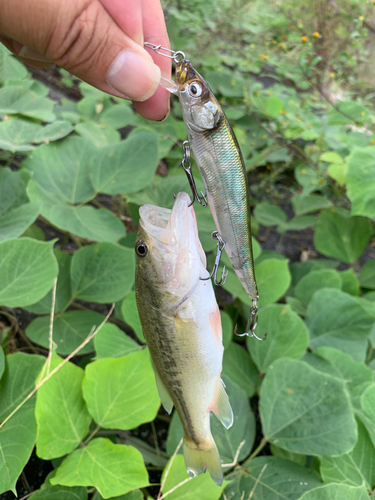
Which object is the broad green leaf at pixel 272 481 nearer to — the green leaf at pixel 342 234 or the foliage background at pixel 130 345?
the foliage background at pixel 130 345

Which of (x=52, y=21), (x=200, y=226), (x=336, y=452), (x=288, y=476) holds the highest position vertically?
(x=52, y=21)

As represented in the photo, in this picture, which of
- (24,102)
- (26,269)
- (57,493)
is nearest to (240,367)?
(57,493)

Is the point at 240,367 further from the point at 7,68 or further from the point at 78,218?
the point at 7,68

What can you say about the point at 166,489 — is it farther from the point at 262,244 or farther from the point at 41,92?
the point at 262,244

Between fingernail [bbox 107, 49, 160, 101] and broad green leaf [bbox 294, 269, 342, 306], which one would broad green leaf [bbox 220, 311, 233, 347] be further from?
fingernail [bbox 107, 49, 160, 101]

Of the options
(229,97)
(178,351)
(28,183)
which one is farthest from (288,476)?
(229,97)

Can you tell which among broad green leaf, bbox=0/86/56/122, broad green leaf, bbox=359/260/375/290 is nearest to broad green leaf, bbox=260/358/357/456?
broad green leaf, bbox=359/260/375/290

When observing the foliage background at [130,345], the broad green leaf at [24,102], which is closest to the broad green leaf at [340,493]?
the foliage background at [130,345]
